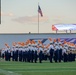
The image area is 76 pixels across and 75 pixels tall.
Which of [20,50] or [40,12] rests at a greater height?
[40,12]

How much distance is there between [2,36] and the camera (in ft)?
181

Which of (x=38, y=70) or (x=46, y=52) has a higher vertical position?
(x=46, y=52)

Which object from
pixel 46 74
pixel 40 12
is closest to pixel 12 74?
pixel 46 74

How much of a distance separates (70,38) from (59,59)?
1600 cm

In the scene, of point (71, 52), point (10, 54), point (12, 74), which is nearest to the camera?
point (12, 74)

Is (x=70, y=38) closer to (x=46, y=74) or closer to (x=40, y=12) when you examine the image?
(x=40, y=12)

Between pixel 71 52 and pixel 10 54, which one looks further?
pixel 10 54

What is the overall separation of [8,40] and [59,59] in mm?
17300

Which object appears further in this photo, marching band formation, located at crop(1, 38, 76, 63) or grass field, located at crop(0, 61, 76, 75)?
marching band formation, located at crop(1, 38, 76, 63)

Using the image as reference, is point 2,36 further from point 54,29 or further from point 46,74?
point 46,74

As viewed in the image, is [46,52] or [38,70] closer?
[38,70]

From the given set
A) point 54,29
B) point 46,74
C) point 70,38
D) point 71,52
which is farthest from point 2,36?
point 46,74

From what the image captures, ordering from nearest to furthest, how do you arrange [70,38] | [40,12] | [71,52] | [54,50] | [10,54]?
[54,50]
[71,52]
[10,54]
[70,38]
[40,12]

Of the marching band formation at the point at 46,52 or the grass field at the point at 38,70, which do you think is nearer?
the grass field at the point at 38,70
